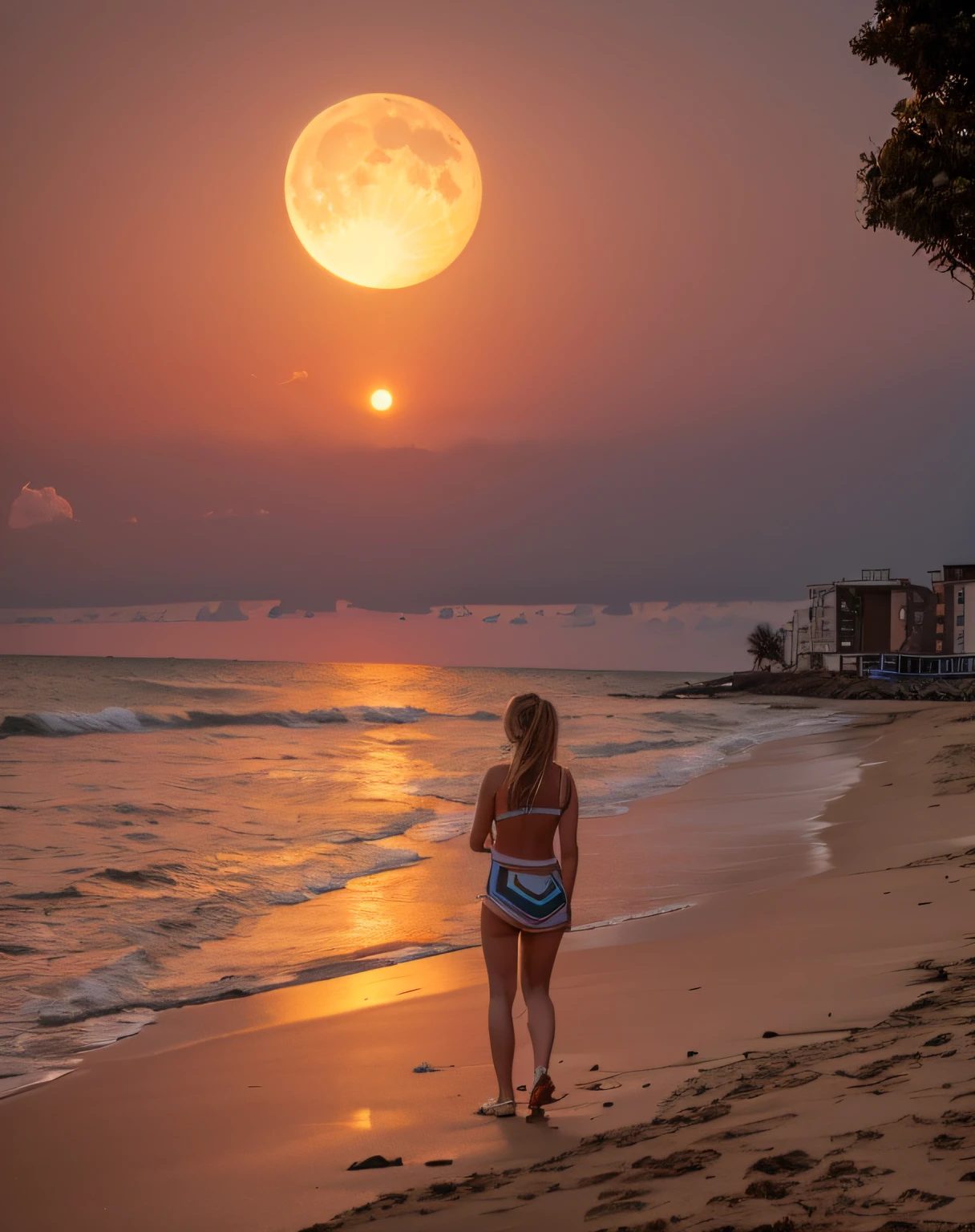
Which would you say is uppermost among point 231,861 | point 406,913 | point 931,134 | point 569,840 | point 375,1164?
point 931,134

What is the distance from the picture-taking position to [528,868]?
4816 millimetres

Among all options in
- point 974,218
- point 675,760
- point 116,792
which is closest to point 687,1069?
point 974,218

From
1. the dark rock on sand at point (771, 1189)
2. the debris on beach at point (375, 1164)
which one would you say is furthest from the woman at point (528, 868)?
the dark rock on sand at point (771, 1189)

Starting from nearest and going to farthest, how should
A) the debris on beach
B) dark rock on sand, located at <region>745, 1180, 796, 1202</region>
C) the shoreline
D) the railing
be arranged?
dark rock on sand, located at <region>745, 1180, 796, 1202</region>
the debris on beach
the shoreline
the railing

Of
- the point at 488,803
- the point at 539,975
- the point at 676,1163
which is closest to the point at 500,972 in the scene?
the point at 539,975

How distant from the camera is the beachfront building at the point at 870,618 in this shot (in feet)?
267

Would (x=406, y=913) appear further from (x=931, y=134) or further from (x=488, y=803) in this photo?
(x=931, y=134)

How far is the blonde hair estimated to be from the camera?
4.78 m

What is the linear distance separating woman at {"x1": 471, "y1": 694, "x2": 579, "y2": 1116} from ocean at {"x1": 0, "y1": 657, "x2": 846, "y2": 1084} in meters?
3.57

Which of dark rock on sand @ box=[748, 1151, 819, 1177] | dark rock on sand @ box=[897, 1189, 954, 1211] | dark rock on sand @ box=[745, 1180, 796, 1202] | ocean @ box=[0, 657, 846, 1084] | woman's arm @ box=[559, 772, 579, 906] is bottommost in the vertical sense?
ocean @ box=[0, 657, 846, 1084]

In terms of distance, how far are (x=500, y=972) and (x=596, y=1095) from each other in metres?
0.73

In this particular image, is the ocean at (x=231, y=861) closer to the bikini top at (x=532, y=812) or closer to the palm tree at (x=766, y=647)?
the bikini top at (x=532, y=812)

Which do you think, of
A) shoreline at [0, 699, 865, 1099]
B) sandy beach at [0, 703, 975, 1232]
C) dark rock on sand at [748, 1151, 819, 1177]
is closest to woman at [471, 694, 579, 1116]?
sandy beach at [0, 703, 975, 1232]

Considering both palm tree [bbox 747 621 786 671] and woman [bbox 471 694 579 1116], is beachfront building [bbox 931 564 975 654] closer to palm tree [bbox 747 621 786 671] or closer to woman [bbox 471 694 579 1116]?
palm tree [bbox 747 621 786 671]
